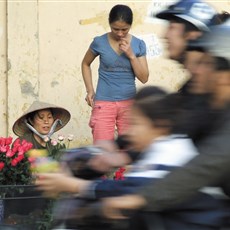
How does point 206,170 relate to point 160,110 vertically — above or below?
below

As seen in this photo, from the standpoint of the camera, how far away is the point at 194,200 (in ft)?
9.61

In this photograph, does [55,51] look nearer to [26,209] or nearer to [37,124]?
[37,124]

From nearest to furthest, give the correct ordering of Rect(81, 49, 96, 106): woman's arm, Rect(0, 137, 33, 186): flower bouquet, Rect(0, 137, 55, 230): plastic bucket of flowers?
Rect(0, 137, 55, 230): plastic bucket of flowers < Rect(0, 137, 33, 186): flower bouquet < Rect(81, 49, 96, 106): woman's arm

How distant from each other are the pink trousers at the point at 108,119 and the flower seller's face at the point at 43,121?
14.2 inches

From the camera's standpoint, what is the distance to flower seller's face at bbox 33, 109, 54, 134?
23.8 feet

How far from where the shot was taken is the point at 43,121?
7.31 m

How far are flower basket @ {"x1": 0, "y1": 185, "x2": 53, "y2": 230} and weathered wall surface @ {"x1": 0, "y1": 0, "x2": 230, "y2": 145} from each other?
3.98 meters

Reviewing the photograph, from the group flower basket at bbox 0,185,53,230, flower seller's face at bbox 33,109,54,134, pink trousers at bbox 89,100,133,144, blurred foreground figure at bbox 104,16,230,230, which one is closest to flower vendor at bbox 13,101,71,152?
flower seller's face at bbox 33,109,54,134

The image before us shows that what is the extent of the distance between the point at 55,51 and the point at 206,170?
6.01 meters

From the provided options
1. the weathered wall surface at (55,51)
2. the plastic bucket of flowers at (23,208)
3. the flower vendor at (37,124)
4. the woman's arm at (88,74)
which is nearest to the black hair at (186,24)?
the plastic bucket of flowers at (23,208)

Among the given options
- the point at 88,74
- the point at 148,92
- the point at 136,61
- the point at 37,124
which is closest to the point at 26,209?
the point at 148,92

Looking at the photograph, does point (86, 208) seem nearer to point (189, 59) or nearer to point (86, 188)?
point (86, 188)

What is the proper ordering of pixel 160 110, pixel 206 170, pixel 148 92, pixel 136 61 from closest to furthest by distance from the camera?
pixel 206 170 < pixel 160 110 < pixel 148 92 < pixel 136 61

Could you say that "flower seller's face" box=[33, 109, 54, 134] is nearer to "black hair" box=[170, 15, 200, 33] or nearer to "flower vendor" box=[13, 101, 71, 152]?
"flower vendor" box=[13, 101, 71, 152]
